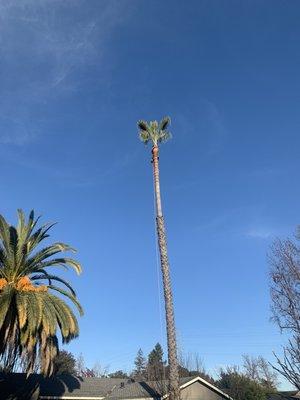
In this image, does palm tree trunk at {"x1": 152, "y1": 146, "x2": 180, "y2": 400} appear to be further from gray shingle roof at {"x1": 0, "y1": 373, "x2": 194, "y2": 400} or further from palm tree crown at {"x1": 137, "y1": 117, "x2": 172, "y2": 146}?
gray shingle roof at {"x1": 0, "y1": 373, "x2": 194, "y2": 400}

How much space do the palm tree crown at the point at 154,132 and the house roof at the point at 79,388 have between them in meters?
20.8

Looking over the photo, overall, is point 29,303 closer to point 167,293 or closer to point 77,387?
point 167,293

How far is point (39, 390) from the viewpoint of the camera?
38.3 meters

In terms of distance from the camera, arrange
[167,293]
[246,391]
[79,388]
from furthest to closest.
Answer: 1. [246,391]
2. [79,388]
3. [167,293]

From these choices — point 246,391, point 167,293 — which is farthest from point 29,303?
point 246,391

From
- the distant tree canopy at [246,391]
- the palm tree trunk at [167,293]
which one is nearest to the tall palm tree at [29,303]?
the palm tree trunk at [167,293]

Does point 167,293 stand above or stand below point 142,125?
below

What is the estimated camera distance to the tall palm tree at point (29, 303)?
86.2ft

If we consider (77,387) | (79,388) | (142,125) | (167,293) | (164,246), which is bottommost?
(79,388)

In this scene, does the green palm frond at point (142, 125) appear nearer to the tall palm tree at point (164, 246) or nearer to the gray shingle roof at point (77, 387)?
the tall palm tree at point (164, 246)

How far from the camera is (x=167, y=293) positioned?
2617 centimetres

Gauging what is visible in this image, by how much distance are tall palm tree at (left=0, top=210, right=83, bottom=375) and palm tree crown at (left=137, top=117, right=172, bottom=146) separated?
865cm

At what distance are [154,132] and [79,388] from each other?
80.7 ft

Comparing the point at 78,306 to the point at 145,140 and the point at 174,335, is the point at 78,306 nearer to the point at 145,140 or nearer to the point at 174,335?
the point at 174,335
